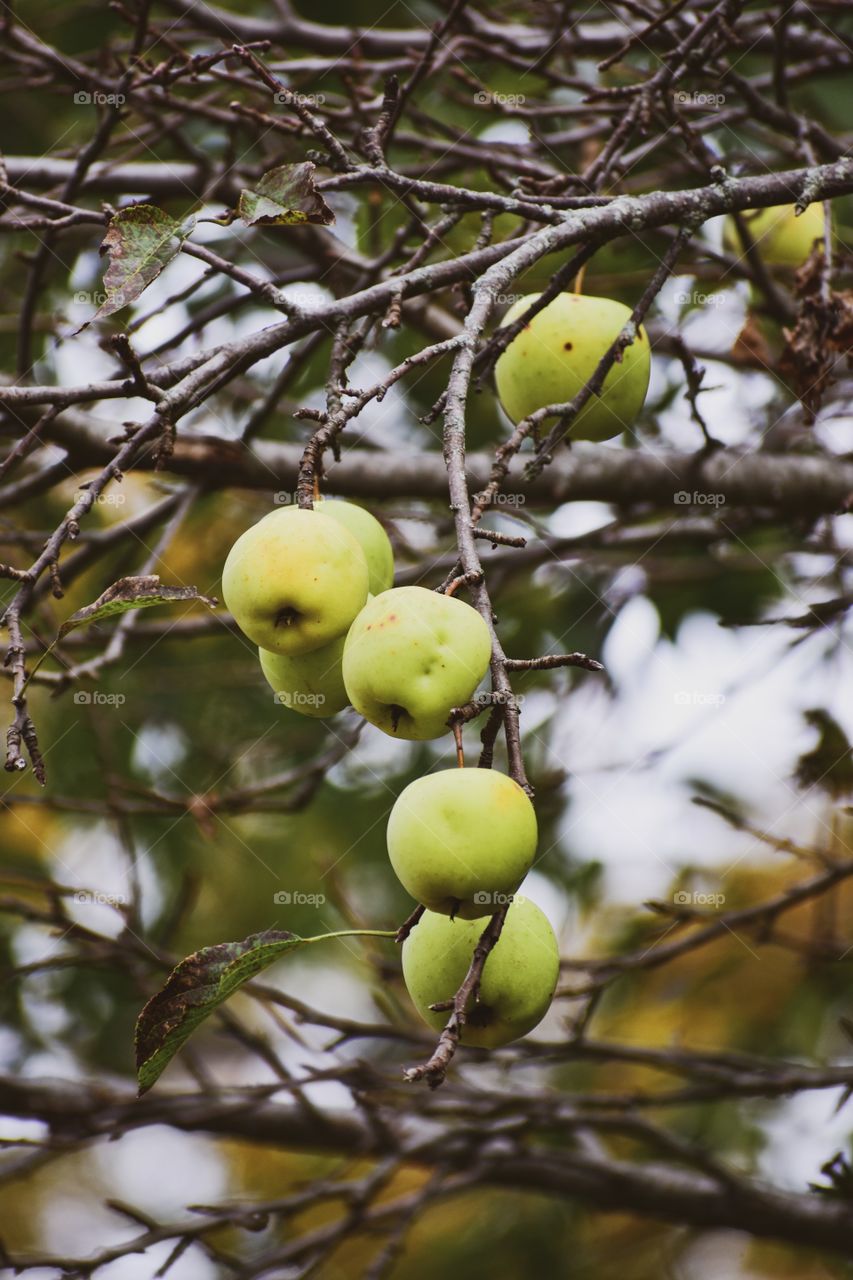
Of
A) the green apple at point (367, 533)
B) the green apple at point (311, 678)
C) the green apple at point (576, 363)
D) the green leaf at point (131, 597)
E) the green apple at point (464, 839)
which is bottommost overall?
the green apple at point (464, 839)

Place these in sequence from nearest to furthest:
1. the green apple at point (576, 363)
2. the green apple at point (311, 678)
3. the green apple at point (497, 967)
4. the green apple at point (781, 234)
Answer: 1. the green apple at point (497, 967)
2. the green apple at point (311, 678)
3. the green apple at point (576, 363)
4. the green apple at point (781, 234)

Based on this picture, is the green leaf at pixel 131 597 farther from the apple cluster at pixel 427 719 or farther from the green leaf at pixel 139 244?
the green leaf at pixel 139 244

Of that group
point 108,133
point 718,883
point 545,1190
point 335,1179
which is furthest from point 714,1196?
point 108,133

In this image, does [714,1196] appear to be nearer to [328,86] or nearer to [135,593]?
[135,593]

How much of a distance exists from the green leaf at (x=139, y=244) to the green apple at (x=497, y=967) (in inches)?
29.5

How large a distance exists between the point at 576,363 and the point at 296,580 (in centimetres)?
75

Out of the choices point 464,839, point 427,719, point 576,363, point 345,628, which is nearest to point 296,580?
point 345,628

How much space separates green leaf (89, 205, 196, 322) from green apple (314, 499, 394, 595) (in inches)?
12.8

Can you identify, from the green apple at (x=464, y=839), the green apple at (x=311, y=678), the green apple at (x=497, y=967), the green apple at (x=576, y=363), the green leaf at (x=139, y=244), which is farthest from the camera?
the green apple at (x=576, y=363)

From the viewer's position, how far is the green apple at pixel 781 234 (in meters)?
2.58

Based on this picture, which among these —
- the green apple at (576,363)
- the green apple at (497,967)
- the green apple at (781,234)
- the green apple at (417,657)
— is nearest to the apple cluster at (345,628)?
the green apple at (417,657)

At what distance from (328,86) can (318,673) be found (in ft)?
9.30

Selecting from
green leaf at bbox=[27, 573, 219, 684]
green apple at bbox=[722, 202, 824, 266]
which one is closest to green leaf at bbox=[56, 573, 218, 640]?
green leaf at bbox=[27, 573, 219, 684]

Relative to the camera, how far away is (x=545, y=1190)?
2.62 meters
